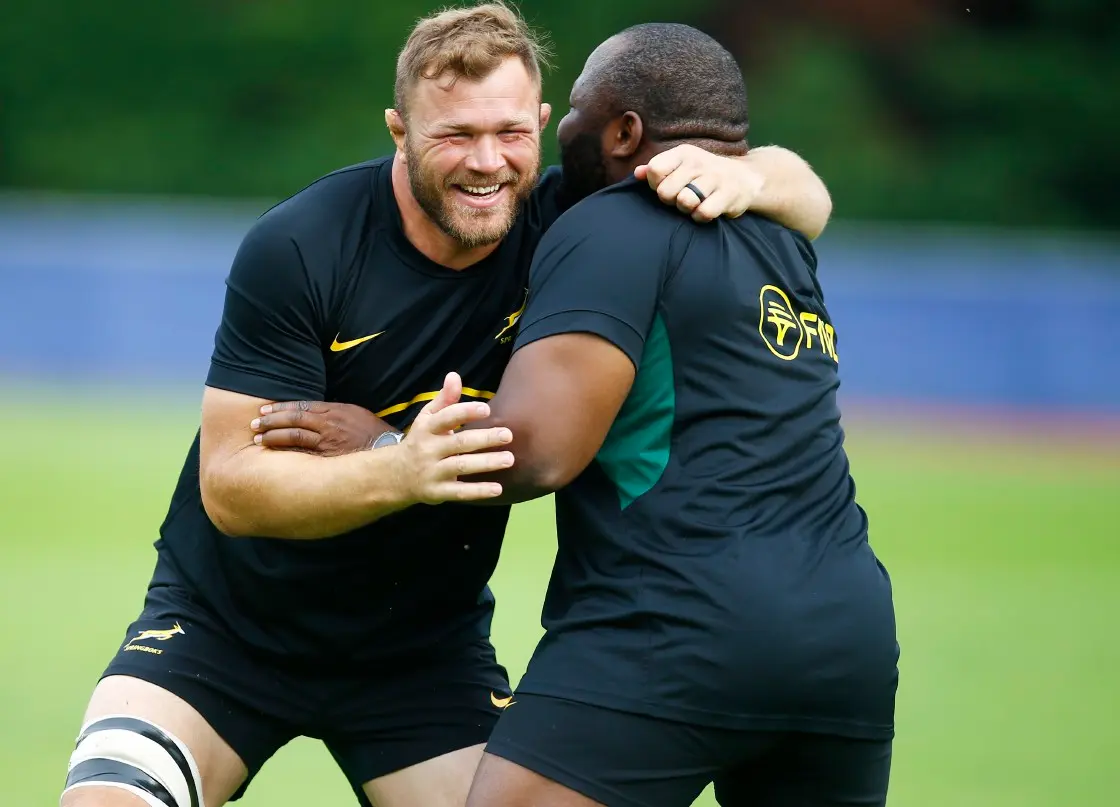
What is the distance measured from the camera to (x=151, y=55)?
25.1m

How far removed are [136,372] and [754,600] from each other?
14923mm

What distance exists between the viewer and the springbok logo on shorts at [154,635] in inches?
177

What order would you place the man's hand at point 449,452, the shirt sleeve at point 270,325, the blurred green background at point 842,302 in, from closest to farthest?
the man's hand at point 449,452 < the shirt sleeve at point 270,325 < the blurred green background at point 842,302

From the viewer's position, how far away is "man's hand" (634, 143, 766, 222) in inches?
147

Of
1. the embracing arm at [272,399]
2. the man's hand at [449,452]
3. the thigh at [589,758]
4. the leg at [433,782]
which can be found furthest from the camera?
the leg at [433,782]

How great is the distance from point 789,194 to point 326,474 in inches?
53.8

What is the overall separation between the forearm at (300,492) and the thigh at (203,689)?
1.55 ft

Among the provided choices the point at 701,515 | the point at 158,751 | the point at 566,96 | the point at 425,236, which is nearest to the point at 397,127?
the point at 425,236

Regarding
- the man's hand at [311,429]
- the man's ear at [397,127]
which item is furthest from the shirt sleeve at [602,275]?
the man's ear at [397,127]

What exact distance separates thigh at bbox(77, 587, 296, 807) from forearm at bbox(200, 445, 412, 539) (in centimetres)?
47

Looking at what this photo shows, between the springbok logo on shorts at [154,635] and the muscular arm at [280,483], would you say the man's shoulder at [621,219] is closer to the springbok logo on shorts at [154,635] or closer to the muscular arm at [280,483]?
the muscular arm at [280,483]

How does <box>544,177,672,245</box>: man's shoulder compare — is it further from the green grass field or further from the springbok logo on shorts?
the green grass field

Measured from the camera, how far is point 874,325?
1766 centimetres

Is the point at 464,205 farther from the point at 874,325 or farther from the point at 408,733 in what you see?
the point at 874,325
